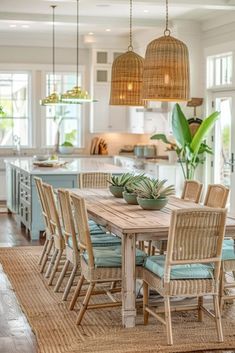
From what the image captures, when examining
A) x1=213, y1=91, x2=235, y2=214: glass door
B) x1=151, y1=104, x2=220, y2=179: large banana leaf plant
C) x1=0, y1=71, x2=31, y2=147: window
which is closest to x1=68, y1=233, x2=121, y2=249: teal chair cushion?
x1=213, y1=91, x2=235, y2=214: glass door

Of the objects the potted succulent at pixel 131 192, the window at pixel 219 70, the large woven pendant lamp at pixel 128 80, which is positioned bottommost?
the potted succulent at pixel 131 192

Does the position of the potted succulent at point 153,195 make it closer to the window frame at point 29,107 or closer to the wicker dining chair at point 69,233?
the wicker dining chair at point 69,233

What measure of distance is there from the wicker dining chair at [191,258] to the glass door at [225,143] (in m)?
4.68

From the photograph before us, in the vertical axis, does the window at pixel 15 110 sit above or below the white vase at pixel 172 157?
above

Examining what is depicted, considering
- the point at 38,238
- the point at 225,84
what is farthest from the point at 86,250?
the point at 225,84

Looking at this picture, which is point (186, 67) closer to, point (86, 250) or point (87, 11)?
point (86, 250)

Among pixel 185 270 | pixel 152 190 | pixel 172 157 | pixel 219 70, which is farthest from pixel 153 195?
pixel 172 157

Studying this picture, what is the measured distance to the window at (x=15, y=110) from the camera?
13.1m

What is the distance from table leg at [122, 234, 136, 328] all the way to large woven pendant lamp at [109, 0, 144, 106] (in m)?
1.84

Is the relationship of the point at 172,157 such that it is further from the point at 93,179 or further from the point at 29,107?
the point at 29,107

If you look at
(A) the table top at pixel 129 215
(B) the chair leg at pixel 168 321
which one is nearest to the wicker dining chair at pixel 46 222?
(A) the table top at pixel 129 215

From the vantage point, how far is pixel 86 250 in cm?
533

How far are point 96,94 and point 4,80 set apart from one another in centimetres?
182

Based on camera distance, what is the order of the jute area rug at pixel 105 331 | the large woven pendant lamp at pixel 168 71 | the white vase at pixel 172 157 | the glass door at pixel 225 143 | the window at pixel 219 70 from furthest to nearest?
the white vase at pixel 172 157 < the window at pixel 219 70 < the glass door at pixel 225 143 < the large woven pendant lamp at pixel 168 71 < the jute area rug at pixel 105 331
